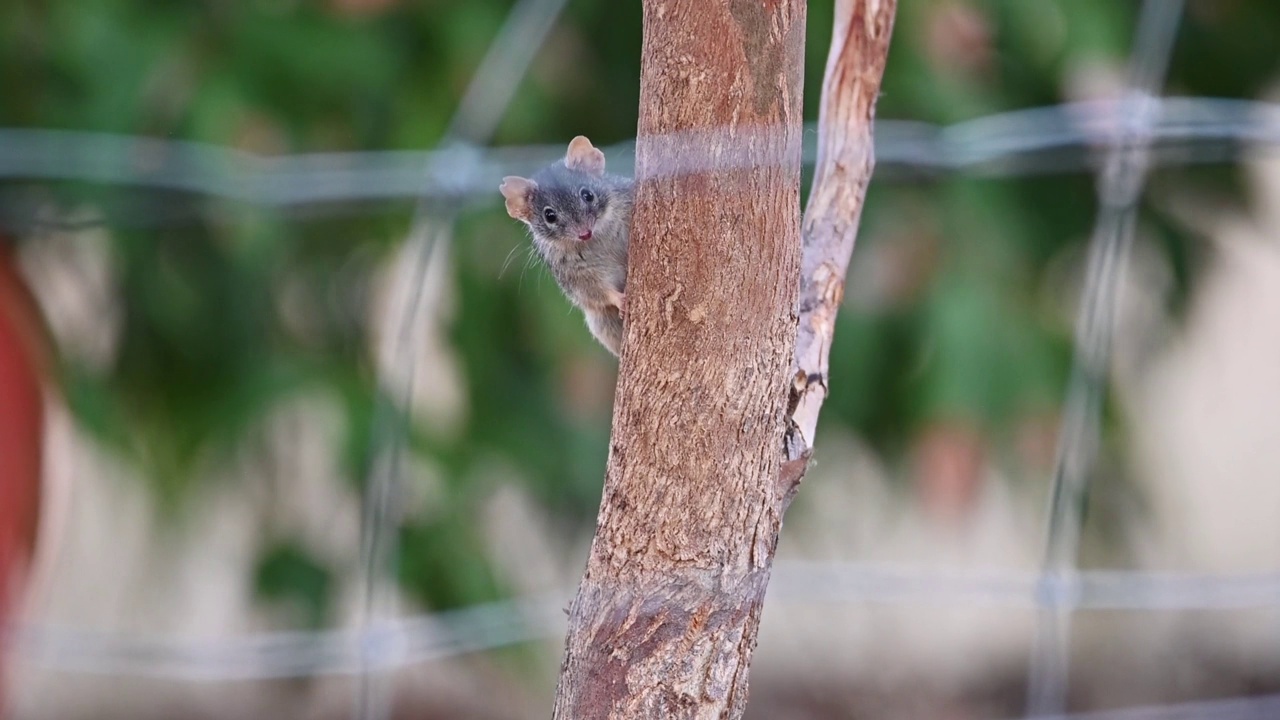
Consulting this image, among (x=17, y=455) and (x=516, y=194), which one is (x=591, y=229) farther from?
(x=17, y=455)

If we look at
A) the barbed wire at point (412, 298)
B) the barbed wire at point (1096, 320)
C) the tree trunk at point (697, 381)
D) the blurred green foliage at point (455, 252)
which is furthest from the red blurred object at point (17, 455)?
the tree trunk at point (697, 381)

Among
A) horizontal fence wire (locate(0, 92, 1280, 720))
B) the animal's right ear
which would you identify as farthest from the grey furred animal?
horizontal fence wire (locate(0, 92, 1280, 720))

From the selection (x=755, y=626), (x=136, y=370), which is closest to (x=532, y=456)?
(x=136, y=370)

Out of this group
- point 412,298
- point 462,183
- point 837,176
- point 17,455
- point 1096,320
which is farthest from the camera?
point 1096,320

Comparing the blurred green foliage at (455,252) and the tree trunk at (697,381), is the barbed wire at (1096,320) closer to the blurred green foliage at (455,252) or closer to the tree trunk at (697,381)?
the blurred green foliage at (455,252)

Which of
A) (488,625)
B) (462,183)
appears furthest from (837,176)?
(488,625)

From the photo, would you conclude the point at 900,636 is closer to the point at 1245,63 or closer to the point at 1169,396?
the point at 1169,396
